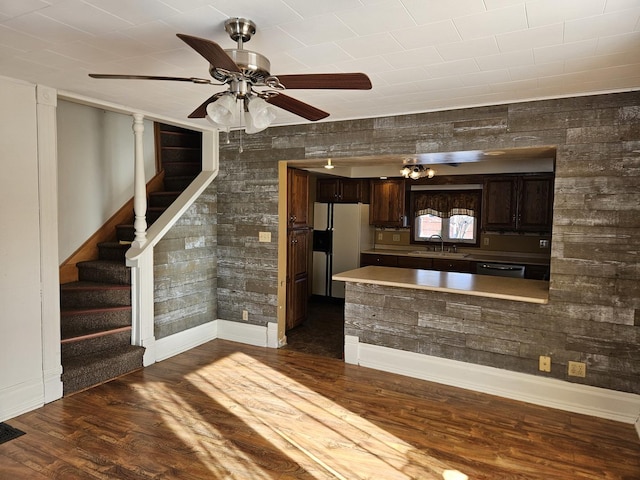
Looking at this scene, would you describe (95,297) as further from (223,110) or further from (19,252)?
(223,110)

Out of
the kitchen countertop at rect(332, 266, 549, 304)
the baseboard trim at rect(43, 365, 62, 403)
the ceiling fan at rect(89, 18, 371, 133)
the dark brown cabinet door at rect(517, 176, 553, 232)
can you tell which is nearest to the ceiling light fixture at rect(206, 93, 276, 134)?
the ceiling fan at rect(89, 18, 371, 133)

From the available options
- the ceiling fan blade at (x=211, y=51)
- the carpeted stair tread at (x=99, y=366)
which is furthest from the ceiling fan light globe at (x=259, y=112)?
the carpeted stair tread at (x=99, y=366)

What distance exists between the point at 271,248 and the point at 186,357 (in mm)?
1465

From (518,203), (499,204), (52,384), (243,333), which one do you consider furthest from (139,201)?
(518,203)

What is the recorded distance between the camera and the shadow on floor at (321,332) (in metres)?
4.69

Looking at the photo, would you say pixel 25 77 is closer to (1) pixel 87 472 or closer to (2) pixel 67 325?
(2) pixel 67 325

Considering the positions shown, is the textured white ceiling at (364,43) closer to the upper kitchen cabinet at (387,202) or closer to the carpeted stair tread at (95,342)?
the carpeted stair tread at (95,342)

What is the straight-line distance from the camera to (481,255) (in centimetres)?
636

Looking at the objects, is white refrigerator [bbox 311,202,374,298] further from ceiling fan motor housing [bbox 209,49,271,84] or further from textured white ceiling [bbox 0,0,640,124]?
ceiling fan motor housing [bbox 209,49,271,84]

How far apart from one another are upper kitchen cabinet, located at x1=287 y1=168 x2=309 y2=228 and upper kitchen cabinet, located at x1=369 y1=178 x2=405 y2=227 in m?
1.85

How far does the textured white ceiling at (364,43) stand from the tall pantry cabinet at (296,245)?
1.85m

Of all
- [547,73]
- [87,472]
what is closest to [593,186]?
[547,73]

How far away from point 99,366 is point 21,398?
619mm

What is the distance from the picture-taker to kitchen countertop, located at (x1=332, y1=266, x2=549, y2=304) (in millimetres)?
3538
